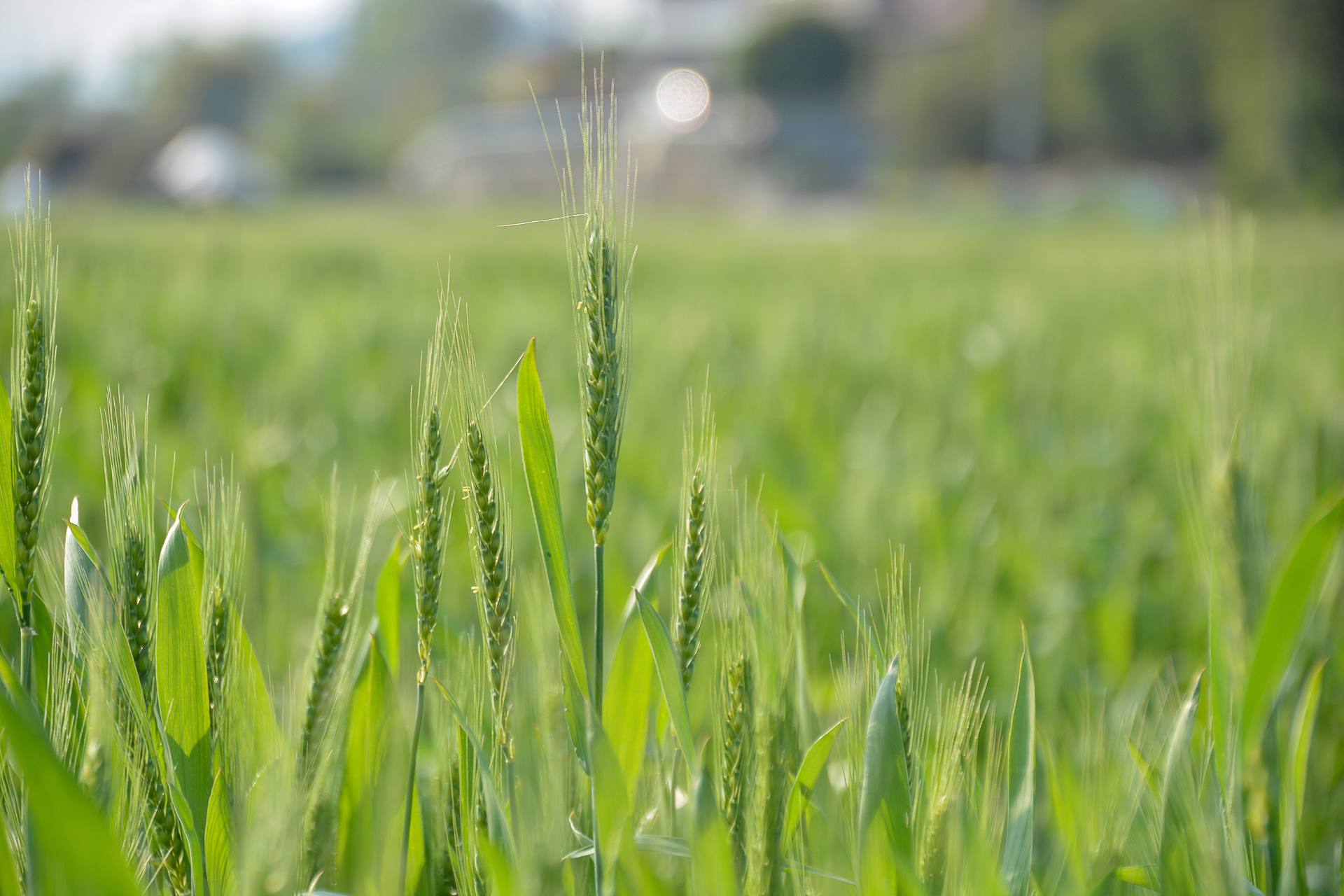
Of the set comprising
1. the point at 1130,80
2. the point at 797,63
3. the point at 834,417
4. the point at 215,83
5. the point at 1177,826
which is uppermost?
the point at 797,63

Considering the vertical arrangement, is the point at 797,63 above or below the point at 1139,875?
above

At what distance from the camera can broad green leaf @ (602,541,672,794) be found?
62 cm

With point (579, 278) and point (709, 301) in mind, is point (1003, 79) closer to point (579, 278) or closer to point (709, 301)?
point (709, 301)

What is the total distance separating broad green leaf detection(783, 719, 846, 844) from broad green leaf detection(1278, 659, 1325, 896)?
0.24 metres

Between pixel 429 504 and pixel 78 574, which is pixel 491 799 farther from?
pixel 78 574

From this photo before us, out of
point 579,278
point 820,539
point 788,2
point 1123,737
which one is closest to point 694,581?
point 579,278

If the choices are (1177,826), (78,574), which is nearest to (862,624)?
(1177,826)

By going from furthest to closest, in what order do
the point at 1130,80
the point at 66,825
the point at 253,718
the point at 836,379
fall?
the point at 1130,80 → the point at 836,379 → the point at 253,718 → the point at 66,825

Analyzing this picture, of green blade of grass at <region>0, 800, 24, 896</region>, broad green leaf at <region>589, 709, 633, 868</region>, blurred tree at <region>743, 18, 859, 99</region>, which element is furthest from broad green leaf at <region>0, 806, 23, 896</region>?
blurred tree at <region>743, 18, 859, 99</region>

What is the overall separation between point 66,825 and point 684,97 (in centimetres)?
4843

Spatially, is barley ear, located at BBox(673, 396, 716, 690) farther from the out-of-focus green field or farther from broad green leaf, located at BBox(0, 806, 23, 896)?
broad green leaf, located at BBox(0, 806, 23, 896)

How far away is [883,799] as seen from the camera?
49 cm

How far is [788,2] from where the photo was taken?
45281mm

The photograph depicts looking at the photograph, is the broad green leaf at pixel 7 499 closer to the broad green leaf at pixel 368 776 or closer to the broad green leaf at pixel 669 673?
the broad green leaf at pixel 368 776
